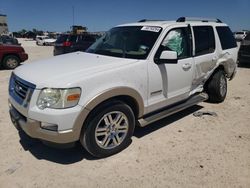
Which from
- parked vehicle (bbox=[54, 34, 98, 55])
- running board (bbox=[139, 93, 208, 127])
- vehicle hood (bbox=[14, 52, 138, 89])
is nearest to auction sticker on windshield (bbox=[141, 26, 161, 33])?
vehicle hood (bbox=[14, 52, 138, 89])

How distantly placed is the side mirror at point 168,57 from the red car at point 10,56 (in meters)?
9.91

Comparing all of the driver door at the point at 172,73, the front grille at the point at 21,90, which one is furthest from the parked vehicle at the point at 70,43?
the front grille at the point at 21,90

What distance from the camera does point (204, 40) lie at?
512 cm

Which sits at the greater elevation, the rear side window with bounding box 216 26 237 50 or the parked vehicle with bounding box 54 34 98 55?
the rear side window with bounding box 216 26 237 50

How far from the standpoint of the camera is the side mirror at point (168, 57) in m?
3.84

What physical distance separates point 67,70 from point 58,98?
52 cm

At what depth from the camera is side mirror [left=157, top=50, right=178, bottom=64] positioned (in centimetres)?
384

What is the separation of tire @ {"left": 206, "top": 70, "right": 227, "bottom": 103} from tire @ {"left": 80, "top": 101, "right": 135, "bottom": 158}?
273 cm

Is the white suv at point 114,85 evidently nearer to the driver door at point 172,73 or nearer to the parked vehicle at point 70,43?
the driver door at point 172,73

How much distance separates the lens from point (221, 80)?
5.81 metres

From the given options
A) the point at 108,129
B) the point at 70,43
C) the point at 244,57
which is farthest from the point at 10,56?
the point at 244,57

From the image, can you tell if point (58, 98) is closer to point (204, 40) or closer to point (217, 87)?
point (204, 40)

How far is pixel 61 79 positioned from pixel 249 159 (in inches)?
111

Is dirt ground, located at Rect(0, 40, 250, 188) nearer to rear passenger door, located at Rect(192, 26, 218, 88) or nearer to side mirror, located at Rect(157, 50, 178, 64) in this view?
rear passenger door, located at Rect(192, 26, 218, 88)
